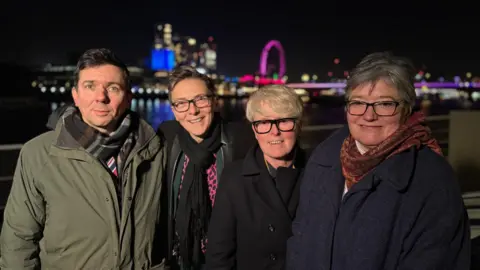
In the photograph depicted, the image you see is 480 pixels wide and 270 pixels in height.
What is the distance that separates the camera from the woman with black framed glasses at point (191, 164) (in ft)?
7.62

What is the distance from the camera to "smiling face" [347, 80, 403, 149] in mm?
1615

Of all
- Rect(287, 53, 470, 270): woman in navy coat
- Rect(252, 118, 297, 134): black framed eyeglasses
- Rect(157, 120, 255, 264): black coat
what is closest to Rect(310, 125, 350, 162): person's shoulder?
Rect(287, 53, 470, 270): woman in navy coat

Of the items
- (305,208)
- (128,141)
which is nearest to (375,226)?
(305,208)

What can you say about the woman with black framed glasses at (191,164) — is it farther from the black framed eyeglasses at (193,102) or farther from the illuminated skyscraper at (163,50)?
the illuminated skyscraper at (163,50)

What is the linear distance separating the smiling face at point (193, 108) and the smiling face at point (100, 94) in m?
0.35

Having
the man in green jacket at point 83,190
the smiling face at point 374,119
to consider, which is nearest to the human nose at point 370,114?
the smiling face at point 374,119

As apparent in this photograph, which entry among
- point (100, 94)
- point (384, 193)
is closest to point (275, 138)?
point (384, 193)

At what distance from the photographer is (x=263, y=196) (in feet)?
6.57

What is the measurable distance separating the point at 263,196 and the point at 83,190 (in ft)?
2.79

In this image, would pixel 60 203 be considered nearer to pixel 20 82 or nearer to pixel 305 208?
pixel 305 208

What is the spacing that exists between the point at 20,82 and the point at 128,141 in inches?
3430

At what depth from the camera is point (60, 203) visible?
2002mm

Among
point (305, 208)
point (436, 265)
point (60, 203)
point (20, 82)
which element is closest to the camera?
point (436, 265)

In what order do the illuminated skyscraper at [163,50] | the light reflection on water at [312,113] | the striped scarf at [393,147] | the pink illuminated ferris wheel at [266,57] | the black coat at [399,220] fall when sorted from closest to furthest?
the black coat at [399,220] < the striped scarf at [393,147] < the light reflection on water at [312,113] < the pink illuminated ferris wheel at [266,57] < the illuminated skyscraper at [163,50]
